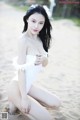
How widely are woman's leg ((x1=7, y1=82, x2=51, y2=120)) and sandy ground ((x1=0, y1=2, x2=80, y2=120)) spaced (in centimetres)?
12

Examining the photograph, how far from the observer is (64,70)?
2994 mm

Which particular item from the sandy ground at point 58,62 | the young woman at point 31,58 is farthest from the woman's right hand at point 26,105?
the sandy ground at point 58,62

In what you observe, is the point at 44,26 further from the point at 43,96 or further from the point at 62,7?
the point at 62,7

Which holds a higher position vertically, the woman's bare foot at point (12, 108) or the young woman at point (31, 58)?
the young woman at point (31, 58)

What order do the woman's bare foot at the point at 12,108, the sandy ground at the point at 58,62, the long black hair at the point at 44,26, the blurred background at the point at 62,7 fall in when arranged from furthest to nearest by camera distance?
1. the blurred background at the point at 62,7
2. the sandy ground at the point at 58,62
3. the woman's bare foot at the point at 12,108
4. the long black hair at the point at 44,26

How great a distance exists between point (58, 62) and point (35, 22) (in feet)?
5.10

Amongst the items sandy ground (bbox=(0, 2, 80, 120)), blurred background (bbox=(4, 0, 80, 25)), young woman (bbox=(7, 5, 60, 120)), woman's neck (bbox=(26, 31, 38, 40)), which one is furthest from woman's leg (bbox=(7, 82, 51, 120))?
blurred background (bbox=(4, 0, 80, 25))

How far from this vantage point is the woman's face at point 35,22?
1705mm

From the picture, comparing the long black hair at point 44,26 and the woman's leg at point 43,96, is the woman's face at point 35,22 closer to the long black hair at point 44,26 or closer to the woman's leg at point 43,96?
the long black hair at point 44,26

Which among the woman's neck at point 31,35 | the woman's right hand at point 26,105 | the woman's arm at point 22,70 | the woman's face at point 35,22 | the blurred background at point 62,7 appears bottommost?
the woman's right hand at point 26,105

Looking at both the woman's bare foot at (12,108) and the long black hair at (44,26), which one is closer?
the long black hair at (44,26)

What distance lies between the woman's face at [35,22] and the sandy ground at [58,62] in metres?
0.51

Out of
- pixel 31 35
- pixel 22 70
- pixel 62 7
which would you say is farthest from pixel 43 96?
pixel 62 7

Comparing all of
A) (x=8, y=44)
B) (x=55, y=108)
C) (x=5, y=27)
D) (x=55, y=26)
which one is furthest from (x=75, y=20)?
(x=55, y=108)
